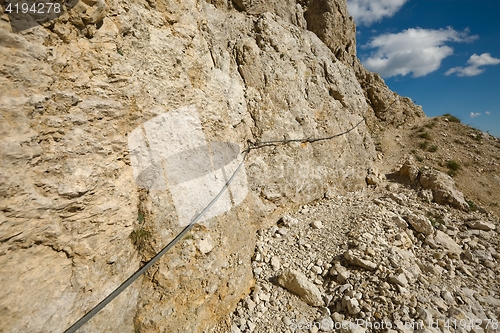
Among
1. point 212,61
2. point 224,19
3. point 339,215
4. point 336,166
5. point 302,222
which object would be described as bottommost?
point 302,222

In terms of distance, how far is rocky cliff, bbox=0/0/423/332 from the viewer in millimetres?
1779

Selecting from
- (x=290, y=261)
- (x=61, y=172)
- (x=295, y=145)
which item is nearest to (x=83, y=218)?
(x=61, y=172)

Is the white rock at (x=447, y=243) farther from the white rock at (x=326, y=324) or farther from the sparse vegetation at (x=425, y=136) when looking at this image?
the sparse vegetation at (x=425, y=136)

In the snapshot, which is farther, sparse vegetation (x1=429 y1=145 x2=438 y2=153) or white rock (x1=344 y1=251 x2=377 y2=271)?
sparse vegetation (x1=429 y1=145 x2=438 y2=153)

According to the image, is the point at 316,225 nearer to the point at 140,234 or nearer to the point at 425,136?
the point at 140,234

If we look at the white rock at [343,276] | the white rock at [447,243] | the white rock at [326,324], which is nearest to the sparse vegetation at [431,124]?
the white rock at [447,243]

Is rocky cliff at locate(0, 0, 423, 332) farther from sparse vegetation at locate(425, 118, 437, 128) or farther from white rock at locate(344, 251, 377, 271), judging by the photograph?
sparse vegetation at locate(425, 118, 437, 128)

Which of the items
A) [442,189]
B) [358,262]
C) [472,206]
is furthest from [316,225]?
[472,206]

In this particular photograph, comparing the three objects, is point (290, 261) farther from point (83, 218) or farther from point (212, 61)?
point (212, 61)

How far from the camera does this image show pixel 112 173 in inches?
93.4

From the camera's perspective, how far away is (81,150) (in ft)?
7.07

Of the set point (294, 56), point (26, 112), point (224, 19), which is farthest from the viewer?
point (294, 56)

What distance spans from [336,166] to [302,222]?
257 cm

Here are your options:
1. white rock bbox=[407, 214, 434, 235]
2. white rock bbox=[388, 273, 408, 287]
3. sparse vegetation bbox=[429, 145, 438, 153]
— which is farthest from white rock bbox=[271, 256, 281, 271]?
sparse vegetation bbox=[429, 145, 438, 153]
